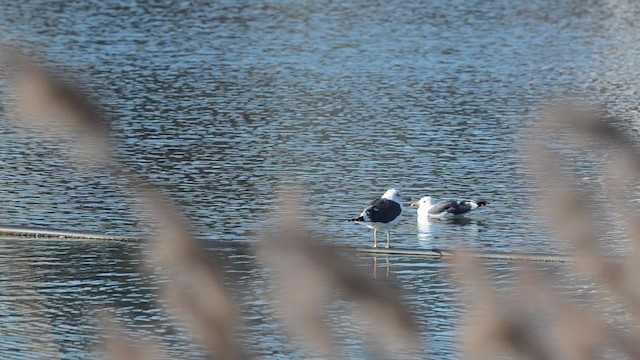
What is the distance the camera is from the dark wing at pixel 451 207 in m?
16.3

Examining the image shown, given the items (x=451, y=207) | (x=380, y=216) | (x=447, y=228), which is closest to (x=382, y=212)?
(x=380, y=216)

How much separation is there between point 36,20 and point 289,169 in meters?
23.6

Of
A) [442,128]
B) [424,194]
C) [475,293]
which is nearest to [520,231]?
[424,194]

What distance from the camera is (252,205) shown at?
1730cm

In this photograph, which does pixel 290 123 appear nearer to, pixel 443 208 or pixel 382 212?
pixel 443 208

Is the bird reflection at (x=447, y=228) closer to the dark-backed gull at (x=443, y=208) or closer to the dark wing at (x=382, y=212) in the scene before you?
the dark-backed gull at (x=443, y=208)

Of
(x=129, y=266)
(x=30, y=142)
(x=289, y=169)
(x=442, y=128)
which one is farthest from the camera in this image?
(x=442, y=128)

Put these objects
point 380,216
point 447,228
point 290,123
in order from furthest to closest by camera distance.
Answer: point 290,123, point 447,228, point 380,216

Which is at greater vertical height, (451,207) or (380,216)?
(380,216)

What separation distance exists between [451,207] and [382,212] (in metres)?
1.91

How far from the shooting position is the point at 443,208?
642 inches

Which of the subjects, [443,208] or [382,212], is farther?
[443,208]

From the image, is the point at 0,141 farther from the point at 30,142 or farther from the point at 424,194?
the point at 424,194

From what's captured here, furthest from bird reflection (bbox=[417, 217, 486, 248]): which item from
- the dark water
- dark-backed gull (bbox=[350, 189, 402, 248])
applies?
dark-backed gull (bbox=[350, 189, 402, 248])
